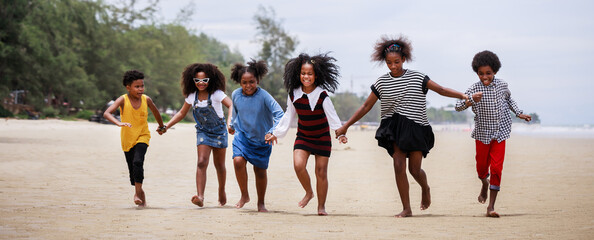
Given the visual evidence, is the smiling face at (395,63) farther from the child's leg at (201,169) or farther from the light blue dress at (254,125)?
the child's leg at (201,169)

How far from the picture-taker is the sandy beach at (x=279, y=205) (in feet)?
18.9

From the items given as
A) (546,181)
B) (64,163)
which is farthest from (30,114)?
(546,181)

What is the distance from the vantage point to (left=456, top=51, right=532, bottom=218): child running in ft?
24.2

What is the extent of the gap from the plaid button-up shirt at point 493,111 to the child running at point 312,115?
4.79 ft

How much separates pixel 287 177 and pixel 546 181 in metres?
4.78

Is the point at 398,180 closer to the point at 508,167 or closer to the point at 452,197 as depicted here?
the point at 452,197

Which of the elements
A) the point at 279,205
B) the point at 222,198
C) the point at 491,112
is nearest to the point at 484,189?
the point at 491,112

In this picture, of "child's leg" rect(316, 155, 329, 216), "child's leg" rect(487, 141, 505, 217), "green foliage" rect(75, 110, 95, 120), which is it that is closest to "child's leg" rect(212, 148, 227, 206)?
"child's leg" rect(316, 155, 329, 216)

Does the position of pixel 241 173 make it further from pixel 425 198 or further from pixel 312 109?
pixel 425 198

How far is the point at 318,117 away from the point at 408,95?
104cm

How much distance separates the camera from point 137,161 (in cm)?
797

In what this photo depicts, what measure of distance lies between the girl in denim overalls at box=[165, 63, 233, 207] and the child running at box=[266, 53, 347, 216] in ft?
2.94

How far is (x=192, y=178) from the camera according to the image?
40.7ft

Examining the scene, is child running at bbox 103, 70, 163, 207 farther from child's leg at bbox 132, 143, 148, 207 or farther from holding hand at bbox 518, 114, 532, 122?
holding hand at bbox 518, 114, 532, 122
